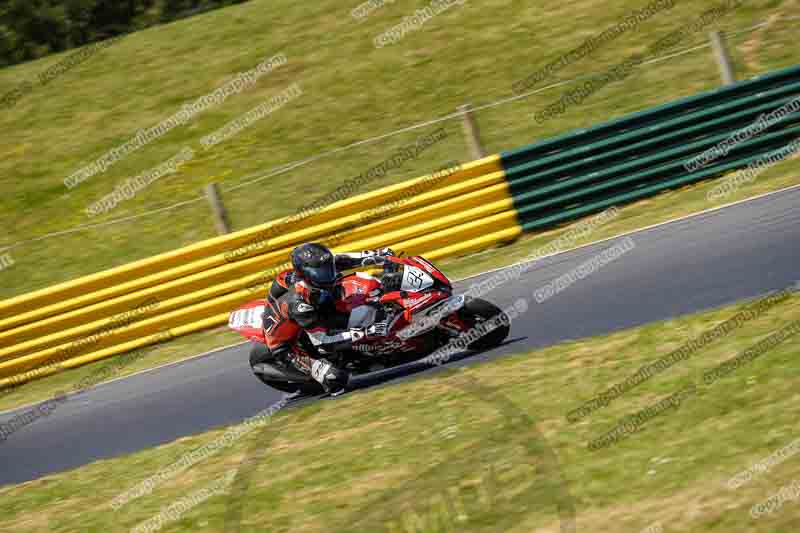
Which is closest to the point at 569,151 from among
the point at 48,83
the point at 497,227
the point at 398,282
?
the point at 497,227

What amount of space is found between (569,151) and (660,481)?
852cm

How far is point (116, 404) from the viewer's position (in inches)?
487

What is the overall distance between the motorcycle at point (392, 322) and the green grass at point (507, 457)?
407 millimetres

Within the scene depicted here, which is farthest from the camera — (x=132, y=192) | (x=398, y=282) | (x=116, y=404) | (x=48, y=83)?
(x=48, y=83)

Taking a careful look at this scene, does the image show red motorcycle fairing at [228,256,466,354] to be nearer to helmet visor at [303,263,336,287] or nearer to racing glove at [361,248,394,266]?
racing glove at [361,248,394,266]

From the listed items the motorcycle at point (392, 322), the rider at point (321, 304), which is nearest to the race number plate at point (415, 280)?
the motorcycle at point (392, 322)

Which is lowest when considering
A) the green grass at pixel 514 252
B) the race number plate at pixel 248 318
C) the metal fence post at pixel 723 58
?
the green grass at pixel 514 252

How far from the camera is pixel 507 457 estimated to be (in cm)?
749

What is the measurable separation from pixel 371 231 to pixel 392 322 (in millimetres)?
4603

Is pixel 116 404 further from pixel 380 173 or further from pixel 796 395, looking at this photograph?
pixel 796 395

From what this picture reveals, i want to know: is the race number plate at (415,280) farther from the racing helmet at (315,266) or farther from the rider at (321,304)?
the racing helmet at (315,266)

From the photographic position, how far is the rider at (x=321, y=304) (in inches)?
379

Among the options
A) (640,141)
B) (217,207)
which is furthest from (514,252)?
(217,207)

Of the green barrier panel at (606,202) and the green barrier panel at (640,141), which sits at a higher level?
the green barrier panel at (640,141)
